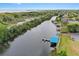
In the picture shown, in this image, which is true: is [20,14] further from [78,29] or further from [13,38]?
[78,29]

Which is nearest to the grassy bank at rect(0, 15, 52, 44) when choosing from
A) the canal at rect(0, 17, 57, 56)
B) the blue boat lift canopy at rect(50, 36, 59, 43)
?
the canal at rect(0, 17, 57, 56)

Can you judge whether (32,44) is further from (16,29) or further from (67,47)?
(67,47)

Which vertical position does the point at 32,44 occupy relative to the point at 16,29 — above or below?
below

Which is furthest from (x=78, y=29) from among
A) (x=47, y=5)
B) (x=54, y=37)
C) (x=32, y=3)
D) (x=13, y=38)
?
(x=13, y=38)

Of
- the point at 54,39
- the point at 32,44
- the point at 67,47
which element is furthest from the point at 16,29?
the point at 67,47

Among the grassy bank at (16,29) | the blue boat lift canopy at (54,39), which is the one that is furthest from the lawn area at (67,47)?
the grassy bank at (16,29)

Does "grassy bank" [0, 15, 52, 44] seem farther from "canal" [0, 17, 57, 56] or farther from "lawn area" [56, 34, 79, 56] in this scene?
"lawn area" [56, 34, 79, 56]
